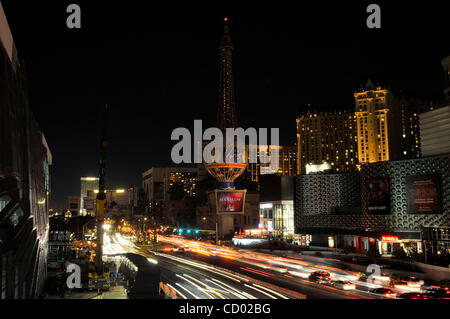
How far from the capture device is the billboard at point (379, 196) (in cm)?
6378

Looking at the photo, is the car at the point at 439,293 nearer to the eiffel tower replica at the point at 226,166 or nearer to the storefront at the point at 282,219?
the eiffel tower replica at the point at 226,166

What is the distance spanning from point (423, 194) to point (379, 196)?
7782mm

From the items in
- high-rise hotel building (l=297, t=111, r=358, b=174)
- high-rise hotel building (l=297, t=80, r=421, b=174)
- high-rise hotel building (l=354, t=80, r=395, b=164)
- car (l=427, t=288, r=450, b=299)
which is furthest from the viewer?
high-rise hotel building (l=297, t=111, r=358, b=174)

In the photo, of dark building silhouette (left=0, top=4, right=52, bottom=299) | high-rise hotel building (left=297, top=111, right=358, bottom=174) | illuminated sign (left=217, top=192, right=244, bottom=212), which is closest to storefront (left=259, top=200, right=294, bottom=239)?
illuminated sign (left=217, top=192, right=244, bottom=212)

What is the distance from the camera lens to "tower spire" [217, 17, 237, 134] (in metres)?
114

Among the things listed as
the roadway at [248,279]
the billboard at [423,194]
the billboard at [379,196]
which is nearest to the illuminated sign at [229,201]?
the billboard at [379,196]

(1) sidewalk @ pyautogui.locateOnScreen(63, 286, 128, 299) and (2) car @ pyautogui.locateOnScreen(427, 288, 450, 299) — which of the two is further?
(2) car @ pyautogui.locateOnScreen(427, 288, 450, 299)

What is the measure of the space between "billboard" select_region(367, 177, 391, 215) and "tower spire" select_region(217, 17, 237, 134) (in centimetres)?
5333

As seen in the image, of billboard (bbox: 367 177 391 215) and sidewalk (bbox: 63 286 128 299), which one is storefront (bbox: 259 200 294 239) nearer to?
billboard (bbox: 367 177 391 215)

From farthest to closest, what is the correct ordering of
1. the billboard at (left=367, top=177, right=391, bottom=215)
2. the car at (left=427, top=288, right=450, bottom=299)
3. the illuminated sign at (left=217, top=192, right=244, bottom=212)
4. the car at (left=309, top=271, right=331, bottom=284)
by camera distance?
the illuminated sign at (left=217, top=192, right=244, bottom=212)
the billboard at (left=367, top=177, right=391, bottom=215)
the car at (left=309, top=271, right=331, bottom=284)
the car at (left=427, top=288, right=450, bottom=299)

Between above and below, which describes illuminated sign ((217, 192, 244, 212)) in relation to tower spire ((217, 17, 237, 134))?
below
